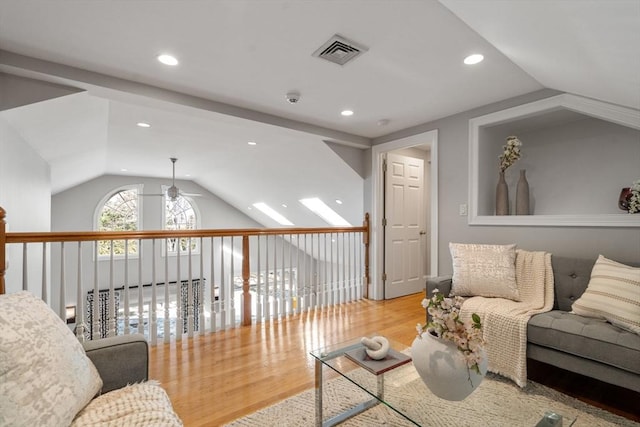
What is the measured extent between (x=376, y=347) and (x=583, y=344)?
1185 millimetres

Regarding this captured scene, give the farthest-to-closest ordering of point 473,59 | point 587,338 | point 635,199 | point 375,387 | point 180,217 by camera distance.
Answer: point 180,217, point 635,199, point 473,59, point 587,338, point 375,387

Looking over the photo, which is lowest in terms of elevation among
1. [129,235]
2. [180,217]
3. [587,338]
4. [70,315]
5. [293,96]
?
[70,315]

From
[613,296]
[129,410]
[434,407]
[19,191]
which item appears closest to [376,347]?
[434,407]

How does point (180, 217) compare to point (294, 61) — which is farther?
point (180, 217)

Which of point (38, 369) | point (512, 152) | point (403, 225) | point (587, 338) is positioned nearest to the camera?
point (38, 369)

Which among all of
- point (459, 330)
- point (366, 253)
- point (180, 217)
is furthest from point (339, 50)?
point (180, 217)

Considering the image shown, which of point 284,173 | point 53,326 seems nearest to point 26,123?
point 53,326

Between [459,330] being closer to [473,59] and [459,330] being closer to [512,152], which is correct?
[473,59]

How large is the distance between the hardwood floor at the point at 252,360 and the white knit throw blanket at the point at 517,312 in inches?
12.4

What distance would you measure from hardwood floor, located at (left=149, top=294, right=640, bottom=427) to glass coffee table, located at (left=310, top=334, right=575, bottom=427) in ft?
1.16

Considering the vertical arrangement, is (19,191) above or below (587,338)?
above

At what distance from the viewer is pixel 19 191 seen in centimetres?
263

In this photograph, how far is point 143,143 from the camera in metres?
4.34

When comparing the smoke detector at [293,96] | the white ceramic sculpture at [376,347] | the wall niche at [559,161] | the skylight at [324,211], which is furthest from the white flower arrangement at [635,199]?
the skylight at [324,211]
